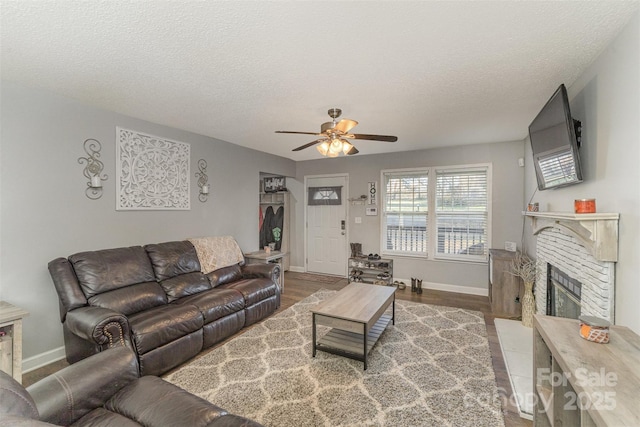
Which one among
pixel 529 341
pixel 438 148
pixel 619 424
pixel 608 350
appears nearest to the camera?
pixel 619 424

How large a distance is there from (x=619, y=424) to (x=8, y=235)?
388 centimetres

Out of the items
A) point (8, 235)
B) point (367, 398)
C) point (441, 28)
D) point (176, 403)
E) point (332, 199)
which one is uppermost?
point (441, 28)

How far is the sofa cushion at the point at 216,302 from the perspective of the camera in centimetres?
273

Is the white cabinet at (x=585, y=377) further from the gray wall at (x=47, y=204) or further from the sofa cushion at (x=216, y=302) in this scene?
the gray wall at (x=47, y=204)

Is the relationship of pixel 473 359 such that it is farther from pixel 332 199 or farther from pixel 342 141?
pixel 332 199

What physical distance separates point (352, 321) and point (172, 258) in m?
2.19

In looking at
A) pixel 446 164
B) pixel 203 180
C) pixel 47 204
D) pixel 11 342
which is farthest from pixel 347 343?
pixel 446 164

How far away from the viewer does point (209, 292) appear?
3096 millimetres

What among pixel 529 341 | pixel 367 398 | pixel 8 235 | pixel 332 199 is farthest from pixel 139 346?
pixel 332 199

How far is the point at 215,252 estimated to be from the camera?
3674mm

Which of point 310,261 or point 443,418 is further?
point 310,261

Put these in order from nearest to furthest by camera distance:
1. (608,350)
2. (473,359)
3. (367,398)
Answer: (608,350), (367,398), (473,359)

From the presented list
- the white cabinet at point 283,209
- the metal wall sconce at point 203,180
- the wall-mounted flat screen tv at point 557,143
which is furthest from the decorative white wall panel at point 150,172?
the wall-mounted flat screen tv at point 557,143

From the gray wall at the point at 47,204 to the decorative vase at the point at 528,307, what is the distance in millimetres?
4537
